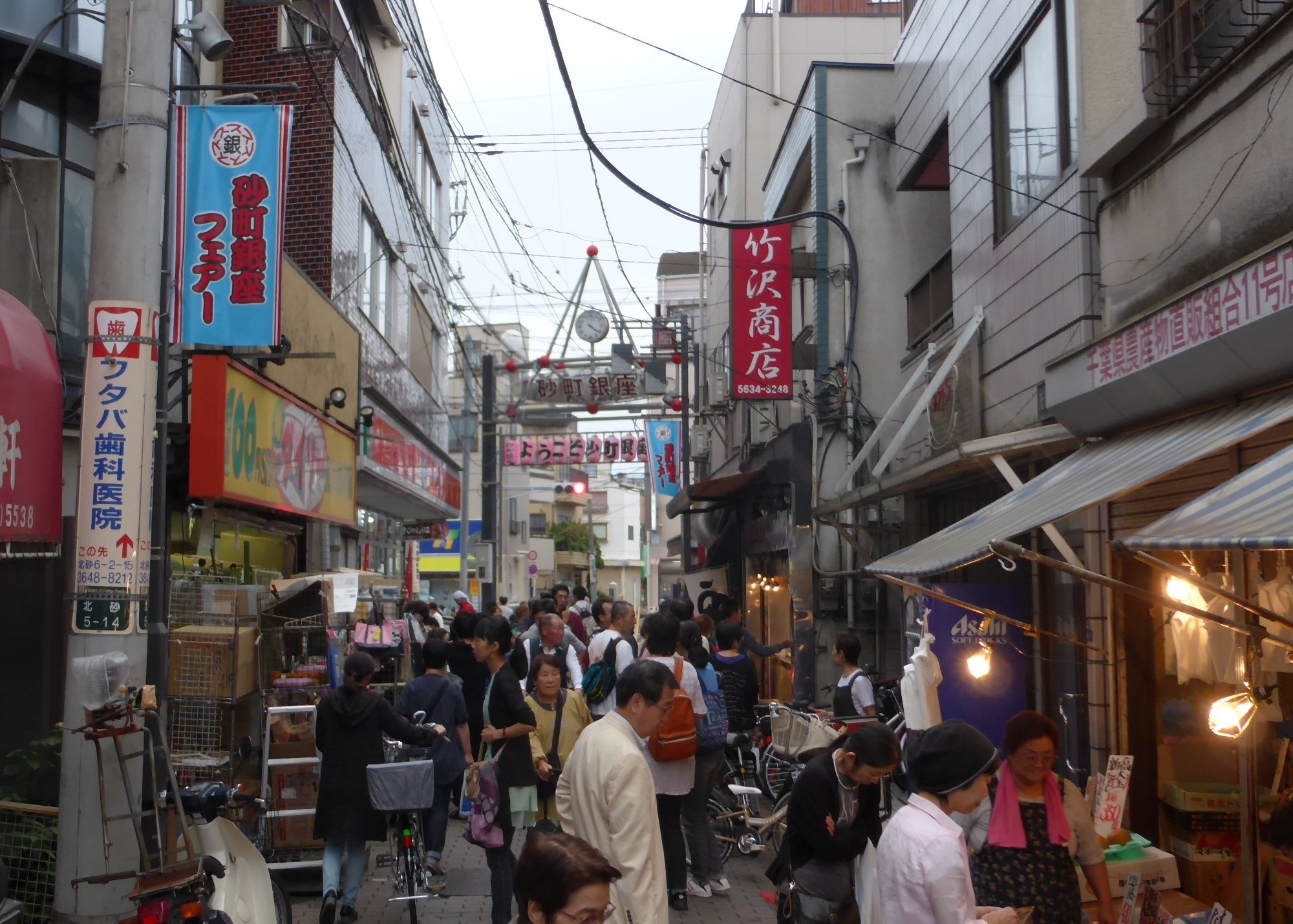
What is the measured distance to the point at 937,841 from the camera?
3.97 m

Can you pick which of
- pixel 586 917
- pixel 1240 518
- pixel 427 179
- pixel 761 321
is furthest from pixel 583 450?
pixel 586 917

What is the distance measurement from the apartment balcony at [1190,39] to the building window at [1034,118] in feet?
3.85

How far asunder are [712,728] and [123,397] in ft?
16.1

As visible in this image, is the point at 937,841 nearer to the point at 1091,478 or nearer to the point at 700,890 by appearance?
the point at 1091,478

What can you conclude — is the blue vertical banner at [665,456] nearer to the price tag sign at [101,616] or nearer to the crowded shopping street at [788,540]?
the crowded shopping street at [788,540]

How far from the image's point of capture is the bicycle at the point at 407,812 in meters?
7.73

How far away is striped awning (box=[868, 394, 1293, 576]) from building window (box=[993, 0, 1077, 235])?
269cm

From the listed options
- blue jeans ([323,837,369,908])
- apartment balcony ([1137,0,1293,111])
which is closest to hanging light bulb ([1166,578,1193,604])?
apartment balcony ([1137,0,1293,111])

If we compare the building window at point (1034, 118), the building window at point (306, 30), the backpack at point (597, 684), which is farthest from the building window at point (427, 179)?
the backpack at point (597, 684)

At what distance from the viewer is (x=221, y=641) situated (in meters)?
9.32

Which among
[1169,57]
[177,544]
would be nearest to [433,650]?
[177,544]

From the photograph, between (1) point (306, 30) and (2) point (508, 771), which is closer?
(2) point (508, 771)

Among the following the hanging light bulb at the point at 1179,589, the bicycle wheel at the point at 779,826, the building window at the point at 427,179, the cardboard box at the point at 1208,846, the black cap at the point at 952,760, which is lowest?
the bicycle wheel at the point at 779,826

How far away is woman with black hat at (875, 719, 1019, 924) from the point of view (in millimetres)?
3926
